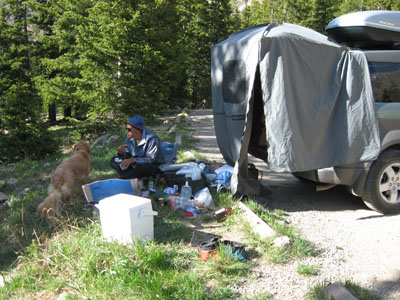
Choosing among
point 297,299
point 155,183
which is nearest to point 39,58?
point 155,183

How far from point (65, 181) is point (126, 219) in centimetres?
196

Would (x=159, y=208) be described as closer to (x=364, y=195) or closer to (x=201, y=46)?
(x=364, y=195)

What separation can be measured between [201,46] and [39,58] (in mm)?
10700

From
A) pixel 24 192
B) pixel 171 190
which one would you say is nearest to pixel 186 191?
pixel 171 190

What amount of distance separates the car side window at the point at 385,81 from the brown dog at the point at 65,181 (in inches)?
176

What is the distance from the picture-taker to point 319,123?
462 centimetres

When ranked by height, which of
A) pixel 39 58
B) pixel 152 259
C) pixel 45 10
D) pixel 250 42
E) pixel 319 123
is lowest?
pixel 152 259

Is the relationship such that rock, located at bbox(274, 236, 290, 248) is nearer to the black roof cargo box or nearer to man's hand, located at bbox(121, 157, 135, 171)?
man's hand, located at bbox(121, 157, 135, 171)

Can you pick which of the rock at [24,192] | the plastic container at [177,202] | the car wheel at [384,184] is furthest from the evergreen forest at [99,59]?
the car wheel at [384,184]

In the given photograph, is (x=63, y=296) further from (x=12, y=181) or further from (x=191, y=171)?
(x=12, y=181)

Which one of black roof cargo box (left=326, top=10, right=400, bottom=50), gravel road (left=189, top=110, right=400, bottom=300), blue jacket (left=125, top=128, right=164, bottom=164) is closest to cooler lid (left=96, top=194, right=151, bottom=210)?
gravel road (left=189, top=110, right=400, bottom=300)

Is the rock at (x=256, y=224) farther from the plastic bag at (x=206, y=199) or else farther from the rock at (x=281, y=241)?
the plastic bag at (x=206, y=199)

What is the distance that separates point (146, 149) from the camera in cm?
573

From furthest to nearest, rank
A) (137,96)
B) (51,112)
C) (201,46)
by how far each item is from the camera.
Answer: (51,112) → (201,46) → (137,96)
